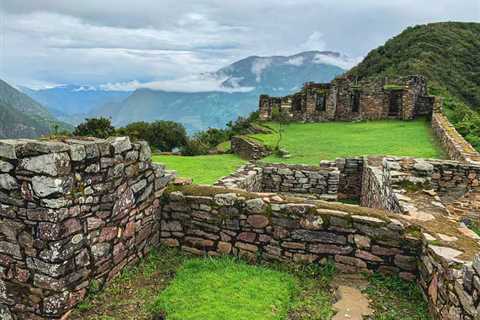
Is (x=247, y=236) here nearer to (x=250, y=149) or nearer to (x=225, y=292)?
(x=225, y=292)

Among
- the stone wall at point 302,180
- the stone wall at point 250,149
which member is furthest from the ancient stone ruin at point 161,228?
the stone wall at point 250,149

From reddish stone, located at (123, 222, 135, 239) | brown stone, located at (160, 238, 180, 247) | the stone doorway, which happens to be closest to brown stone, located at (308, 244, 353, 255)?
brown stone, located at (160, 238, 180, 247)

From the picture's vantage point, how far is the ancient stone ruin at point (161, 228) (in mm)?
4301

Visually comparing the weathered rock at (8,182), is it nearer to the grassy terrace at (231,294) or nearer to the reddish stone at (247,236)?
the grassy terrace at (231,294)

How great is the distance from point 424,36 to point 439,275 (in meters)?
74.1

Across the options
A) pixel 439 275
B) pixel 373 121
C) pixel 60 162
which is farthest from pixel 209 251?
pixel 373 121

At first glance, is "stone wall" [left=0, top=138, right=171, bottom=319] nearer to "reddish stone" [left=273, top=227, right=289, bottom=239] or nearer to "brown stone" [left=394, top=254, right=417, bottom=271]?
"reddish stone" [left=273, top=227, right=289, bottom=239]

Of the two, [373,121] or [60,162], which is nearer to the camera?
[60,162]

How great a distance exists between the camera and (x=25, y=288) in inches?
183

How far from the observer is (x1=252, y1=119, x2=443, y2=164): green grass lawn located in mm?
15250

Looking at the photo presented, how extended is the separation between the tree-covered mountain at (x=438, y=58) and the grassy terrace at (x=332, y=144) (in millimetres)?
16691

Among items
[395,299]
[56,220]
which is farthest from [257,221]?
[56,220]

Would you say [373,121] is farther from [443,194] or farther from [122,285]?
[122,285]

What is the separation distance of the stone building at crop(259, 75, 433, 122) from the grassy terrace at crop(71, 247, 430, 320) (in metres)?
23.4
